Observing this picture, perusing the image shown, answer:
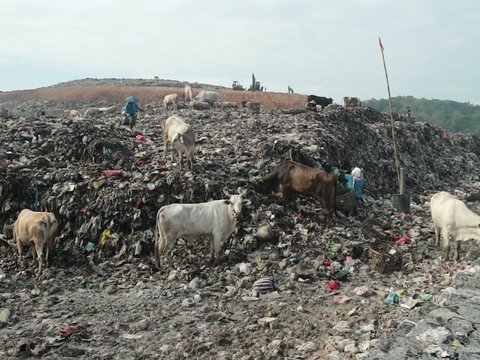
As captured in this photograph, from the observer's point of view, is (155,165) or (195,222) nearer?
(195,222)

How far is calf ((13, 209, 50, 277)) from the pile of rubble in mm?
433

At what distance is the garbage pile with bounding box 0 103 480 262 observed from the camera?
30.5 feet

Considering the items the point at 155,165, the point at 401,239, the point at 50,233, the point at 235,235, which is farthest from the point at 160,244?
the point at 401,239

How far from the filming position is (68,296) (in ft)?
23.2

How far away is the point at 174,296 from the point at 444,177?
1413cm

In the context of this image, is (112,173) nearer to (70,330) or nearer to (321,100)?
(70,330)

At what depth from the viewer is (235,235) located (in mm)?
8688

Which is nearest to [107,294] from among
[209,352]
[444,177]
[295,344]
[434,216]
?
[209,352]

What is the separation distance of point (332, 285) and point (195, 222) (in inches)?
96.0

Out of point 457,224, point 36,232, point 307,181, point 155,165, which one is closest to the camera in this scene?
point 36,232

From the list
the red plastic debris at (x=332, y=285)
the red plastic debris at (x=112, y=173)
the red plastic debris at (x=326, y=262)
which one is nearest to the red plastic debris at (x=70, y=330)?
the red plastic debris at (x=332, y=285)

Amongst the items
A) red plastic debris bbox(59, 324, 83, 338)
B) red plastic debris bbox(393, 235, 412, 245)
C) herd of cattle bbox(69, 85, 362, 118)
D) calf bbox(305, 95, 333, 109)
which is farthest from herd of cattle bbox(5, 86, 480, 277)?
calf bbox(305, 95, 333, 109)

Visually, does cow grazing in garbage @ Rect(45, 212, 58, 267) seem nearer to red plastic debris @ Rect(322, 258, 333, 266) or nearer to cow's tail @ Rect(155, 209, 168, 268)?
cow's tail @ Rect(155, 209, 168, 268)

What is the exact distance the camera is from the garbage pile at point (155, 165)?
9.29m
